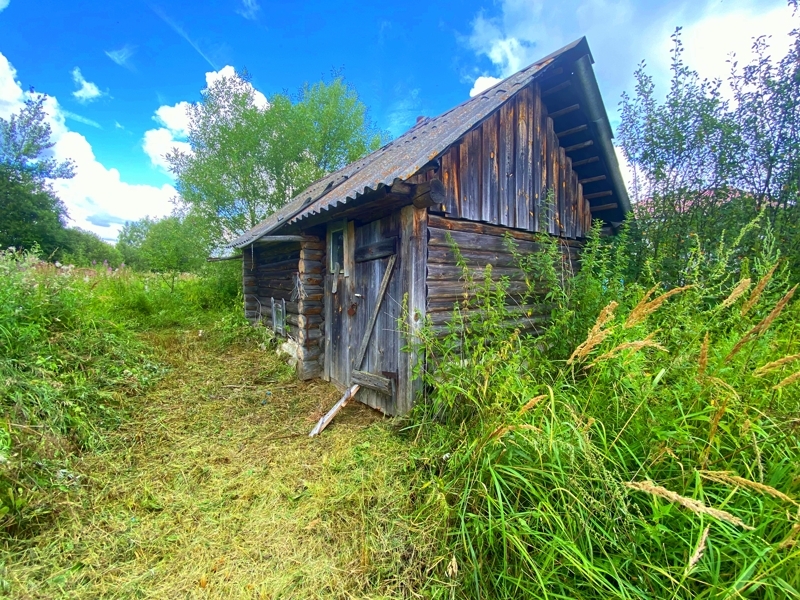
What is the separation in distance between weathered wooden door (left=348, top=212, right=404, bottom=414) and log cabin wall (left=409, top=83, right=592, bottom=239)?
84cm

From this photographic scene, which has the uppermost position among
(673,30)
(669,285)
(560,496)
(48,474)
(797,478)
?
(673,30)

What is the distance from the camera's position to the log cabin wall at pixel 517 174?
3984mm

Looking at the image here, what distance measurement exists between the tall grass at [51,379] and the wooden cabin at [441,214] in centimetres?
257

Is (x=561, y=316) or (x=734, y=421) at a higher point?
(x=561, y=316)

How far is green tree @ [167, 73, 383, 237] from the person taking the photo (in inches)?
453

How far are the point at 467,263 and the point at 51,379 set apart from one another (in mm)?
4892

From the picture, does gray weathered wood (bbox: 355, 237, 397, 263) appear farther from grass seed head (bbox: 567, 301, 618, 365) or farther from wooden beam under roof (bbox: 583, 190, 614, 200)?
wooden beam under roof (bbox: 583, 190, 614, 200)

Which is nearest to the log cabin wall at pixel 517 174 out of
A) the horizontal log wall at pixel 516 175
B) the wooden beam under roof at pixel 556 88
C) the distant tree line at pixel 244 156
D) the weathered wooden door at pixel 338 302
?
the horizontal log wall at pixel 516 175

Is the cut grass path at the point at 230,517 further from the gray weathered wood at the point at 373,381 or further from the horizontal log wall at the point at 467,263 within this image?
the horizontal log wall at the point at 467,263

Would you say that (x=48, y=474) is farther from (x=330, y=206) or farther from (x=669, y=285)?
(x=669, y=285)

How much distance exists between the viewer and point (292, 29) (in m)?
9.73

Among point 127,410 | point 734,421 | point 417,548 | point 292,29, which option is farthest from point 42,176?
point 734,421

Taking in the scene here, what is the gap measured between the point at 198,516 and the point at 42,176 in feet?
96.4

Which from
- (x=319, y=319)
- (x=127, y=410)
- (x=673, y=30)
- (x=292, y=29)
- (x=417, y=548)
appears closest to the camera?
(x=417, y=548)
